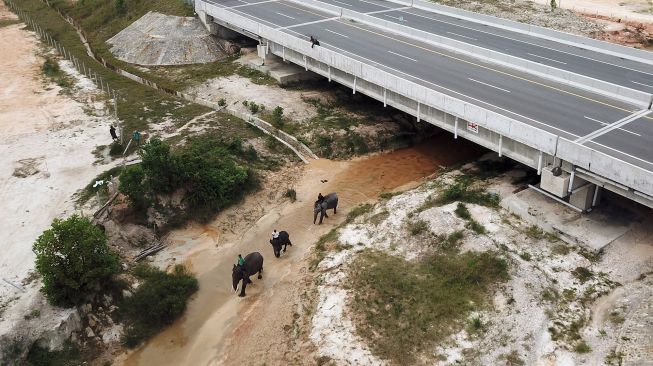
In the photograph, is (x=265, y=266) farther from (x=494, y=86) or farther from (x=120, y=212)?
(x=494, y=86)

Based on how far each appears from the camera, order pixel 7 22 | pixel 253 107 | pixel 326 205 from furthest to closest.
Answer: pixel 7 22, pixel 253 107, pixel 326 205

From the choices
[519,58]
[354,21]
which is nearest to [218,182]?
[519,58]

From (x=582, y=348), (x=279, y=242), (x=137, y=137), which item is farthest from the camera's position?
(x=137, y=137)

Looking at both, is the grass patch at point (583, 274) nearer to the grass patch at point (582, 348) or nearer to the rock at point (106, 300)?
the grass patch at point (582, 348)

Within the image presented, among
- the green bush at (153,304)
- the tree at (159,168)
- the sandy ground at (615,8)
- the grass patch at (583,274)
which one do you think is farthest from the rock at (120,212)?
the sandy ground at (615,8)

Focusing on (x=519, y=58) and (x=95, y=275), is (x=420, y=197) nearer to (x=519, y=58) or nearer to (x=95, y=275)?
(x=519, y=58)

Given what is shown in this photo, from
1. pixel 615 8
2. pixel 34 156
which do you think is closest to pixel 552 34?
pixel 615 8
